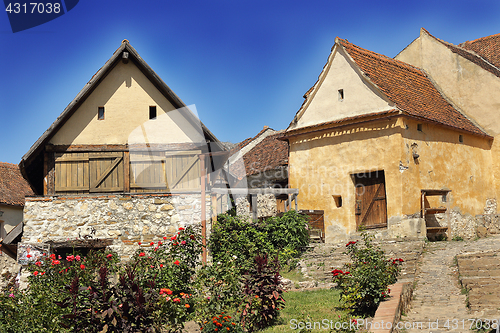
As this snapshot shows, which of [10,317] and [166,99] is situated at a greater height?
[166,99]

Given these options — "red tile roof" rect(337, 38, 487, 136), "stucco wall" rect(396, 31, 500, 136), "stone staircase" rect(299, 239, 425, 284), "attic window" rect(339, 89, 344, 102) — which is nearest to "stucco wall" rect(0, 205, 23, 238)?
"stone staircase" rect(299, 239, 425, 284)

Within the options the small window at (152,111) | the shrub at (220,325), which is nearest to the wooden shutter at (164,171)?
the small window at (152,111)

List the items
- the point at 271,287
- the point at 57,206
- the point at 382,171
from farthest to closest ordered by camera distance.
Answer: the point at 382,171
the point at 57,206
the point at 271,287

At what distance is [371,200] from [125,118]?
8268mm

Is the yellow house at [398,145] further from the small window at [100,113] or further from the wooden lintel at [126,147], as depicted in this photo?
the small window at [100,113]

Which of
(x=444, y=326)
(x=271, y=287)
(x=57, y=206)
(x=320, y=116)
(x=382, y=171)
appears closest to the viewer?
(x=444, y=326)

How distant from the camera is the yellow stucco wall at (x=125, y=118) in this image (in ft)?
43.0

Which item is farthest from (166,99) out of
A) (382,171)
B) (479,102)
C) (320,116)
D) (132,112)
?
(479,102)

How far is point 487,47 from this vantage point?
2020 centimetres

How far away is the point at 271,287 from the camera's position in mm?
7801

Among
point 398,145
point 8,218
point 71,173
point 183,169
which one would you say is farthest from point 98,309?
point 8,218

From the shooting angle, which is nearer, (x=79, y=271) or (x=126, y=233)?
(x=79, y=271)

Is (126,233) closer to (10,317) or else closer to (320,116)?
(10,317)

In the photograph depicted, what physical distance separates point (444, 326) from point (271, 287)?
8.84ft
